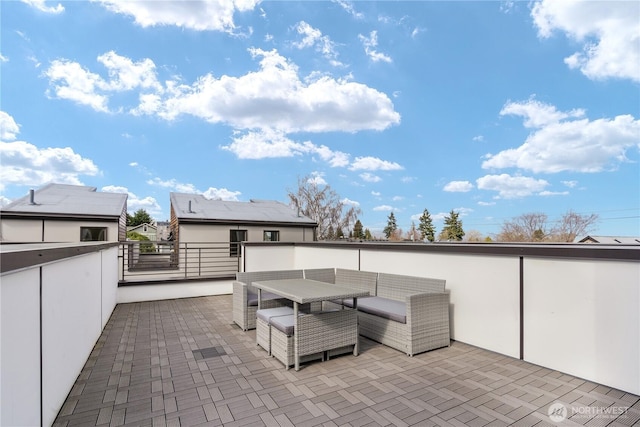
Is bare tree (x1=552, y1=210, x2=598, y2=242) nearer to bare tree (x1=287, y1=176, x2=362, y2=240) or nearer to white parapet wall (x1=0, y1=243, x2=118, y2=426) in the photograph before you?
bare tree (x1=287, y1=176, x2=362, y2=240)

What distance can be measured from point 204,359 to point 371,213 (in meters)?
27.2

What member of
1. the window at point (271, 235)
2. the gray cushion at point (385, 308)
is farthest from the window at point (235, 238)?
the gray cushion at point (385, 308)

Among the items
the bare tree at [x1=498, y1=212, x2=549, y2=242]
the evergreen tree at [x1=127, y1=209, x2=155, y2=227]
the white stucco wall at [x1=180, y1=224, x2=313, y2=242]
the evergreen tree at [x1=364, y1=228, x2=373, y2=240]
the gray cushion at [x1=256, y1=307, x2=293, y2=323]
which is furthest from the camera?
the evergreen tree at [x1=127, y1=209, x2=155, y2=227]

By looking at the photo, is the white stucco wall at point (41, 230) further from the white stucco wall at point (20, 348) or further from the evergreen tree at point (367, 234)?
the evergreen tree at point (367, 234)

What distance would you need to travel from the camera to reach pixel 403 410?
2.40 metres

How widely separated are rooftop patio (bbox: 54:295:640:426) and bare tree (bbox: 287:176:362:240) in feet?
80.3

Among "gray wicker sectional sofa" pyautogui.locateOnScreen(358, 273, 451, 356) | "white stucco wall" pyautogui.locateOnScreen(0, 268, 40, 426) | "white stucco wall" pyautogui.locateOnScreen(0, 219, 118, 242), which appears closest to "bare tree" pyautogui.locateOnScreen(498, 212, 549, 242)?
"gray wicker sectional sofa" pyautogui.locateOnScreen(358, 273, 451, 356)

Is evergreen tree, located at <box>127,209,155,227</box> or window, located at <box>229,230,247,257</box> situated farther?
evergreen tree, located at <box>127,209,155,227</box>

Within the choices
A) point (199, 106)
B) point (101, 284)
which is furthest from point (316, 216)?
point (101, 284)

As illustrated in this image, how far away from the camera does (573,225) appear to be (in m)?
18.8

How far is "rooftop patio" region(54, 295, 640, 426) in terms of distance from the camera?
7.57 feet

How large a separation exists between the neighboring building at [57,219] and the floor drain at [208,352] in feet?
25.2

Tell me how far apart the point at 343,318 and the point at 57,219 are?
9765mm

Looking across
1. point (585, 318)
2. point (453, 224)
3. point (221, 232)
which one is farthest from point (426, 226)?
point (585, 318)
